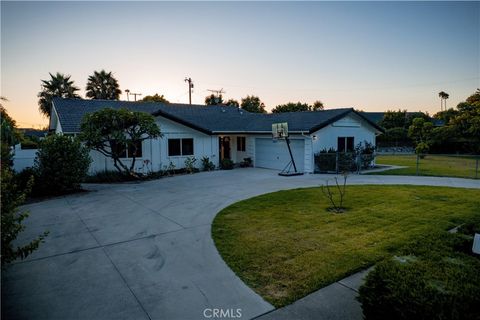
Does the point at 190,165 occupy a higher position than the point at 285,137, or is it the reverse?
the point at 285,137

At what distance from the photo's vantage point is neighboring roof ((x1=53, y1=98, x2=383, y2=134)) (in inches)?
649

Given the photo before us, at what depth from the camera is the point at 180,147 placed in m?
17.9

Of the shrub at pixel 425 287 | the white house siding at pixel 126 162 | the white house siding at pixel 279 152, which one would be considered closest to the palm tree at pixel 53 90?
the white house siding at pixel 126 162

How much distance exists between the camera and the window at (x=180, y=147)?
57.5 ft

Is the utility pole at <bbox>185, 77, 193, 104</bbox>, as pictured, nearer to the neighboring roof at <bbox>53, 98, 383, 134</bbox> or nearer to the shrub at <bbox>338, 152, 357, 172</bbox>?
the neighboring roof at <bbox>53, 98, 383, 134</bbox>

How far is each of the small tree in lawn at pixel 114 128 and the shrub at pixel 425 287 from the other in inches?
519

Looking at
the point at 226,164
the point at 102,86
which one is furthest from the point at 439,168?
the point at 102,86

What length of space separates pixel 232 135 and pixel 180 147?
461 cm

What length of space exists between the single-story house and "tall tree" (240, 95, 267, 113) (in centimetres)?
2687

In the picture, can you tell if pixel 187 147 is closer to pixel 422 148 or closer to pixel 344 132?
pixel 344 132

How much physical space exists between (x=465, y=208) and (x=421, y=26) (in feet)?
32.4

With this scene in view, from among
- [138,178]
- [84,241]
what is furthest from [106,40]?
[84,241]

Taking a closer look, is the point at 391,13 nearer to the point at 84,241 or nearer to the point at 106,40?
the point at 106,40

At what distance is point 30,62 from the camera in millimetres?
12195
